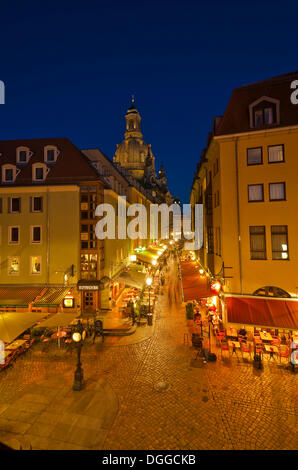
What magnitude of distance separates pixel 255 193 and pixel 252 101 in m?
6.76

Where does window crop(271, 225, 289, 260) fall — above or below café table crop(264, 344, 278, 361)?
above

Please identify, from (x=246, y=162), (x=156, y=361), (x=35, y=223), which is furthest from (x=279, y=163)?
(x=35, y=223)

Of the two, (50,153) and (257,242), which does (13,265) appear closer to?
(50,153)

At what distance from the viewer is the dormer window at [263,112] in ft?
52.7

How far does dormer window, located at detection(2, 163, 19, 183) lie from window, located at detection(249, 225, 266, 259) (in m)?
21.8

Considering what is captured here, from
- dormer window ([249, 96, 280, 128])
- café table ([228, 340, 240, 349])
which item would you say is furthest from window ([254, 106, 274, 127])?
café table ([228, 340, 240, 349])

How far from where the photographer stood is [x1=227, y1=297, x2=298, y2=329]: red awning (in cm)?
1412

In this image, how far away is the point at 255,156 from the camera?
16516mm

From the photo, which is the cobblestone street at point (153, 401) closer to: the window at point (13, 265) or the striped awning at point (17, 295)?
the striped awning at point (17, 295)

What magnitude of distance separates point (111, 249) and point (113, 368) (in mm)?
13766

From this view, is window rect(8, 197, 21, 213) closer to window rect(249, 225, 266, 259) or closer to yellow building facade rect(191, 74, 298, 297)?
yellow building facade rect(191, 74, 298, 297)

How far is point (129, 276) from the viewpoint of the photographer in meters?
Result: 29.2

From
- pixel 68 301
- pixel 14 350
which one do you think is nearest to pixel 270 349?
pixel 14 350

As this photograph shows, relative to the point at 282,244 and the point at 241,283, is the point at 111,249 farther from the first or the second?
the point at 282,244
